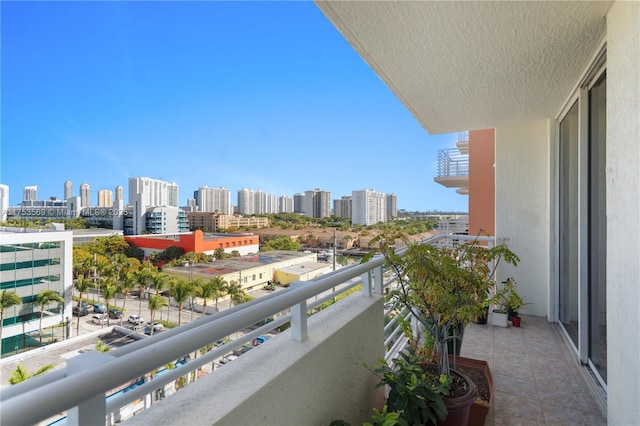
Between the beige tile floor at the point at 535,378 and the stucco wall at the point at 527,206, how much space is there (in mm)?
530

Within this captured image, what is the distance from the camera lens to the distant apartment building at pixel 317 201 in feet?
41.3

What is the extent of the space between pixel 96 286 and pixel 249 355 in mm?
4656

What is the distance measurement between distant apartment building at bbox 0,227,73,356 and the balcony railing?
282cm

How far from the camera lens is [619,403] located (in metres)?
1.60

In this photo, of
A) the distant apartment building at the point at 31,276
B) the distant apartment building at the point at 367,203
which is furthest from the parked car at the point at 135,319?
the distant apartment building at the point at 367,203

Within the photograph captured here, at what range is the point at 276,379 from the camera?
982 millimetres

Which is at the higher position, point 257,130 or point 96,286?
point 257,130

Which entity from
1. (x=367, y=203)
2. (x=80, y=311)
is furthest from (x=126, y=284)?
(x=367, y=203)

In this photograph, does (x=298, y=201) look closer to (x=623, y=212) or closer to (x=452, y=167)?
(x=452, y=167)

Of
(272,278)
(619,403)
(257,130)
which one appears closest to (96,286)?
(272,278)

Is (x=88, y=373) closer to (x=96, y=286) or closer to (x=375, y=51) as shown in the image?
(x=375, y=51)

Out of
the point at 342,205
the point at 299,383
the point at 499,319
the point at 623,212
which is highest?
the point at 342,205

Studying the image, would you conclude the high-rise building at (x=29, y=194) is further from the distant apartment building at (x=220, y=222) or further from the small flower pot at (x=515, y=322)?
the small flower pot at (x=515, y=322)

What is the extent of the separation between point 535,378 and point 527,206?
2.23 metres
